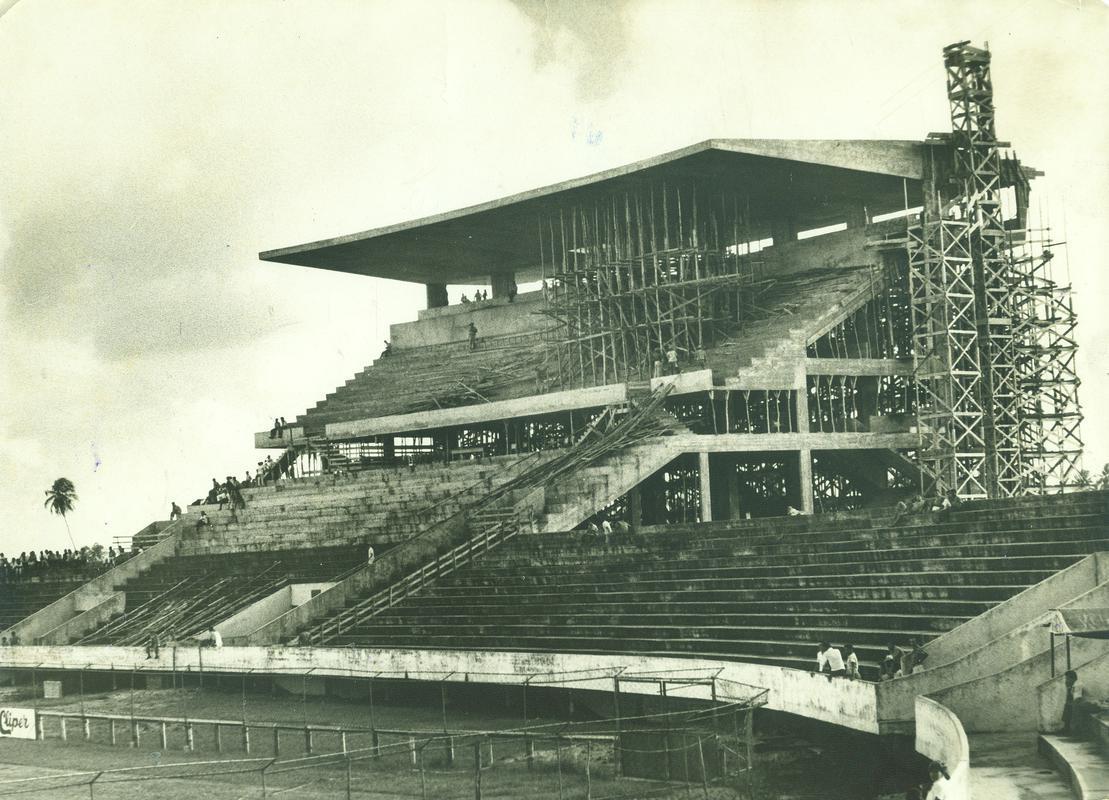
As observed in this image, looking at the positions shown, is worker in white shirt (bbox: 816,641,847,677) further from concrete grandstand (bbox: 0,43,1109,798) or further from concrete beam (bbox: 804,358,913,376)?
concrete beam (bbox: 804,358,913,376)

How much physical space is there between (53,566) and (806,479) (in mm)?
25250

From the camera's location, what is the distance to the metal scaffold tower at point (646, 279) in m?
41.7

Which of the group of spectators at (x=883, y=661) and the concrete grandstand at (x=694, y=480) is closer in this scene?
the group of spectators at (x=883, y=661)

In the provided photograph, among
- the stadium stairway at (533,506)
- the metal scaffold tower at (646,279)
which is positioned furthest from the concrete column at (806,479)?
the metal scaffold tower at (646,279)

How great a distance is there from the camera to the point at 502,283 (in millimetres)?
54906

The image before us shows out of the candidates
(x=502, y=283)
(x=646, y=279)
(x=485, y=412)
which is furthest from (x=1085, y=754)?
(x=502, y=283)

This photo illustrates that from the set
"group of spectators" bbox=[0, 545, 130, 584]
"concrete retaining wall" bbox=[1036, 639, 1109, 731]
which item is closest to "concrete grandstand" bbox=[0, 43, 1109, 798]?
"concrete retaining wall" bbox=[1036, 639, 1109, 731]

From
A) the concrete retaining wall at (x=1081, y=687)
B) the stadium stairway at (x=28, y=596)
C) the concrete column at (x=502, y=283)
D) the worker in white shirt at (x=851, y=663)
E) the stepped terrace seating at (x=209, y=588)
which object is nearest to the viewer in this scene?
the concrete retaining wall at (x=1081, y=687)

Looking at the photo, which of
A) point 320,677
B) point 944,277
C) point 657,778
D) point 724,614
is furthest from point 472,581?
point 944,277

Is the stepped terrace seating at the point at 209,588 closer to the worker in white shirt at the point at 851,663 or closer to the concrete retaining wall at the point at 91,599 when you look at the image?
the concrete retaining wall at the point at 91,599

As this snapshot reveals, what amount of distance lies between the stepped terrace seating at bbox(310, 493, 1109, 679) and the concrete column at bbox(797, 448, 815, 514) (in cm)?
1021

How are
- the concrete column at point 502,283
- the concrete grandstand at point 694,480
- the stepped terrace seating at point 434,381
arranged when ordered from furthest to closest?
the concrete column at point 502,283, the stepped terrace seating at point 434,381, the concrete grandstand at point 694,480

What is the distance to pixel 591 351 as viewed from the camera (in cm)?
4409

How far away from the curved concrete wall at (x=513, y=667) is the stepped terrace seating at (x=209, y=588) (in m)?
1.31
